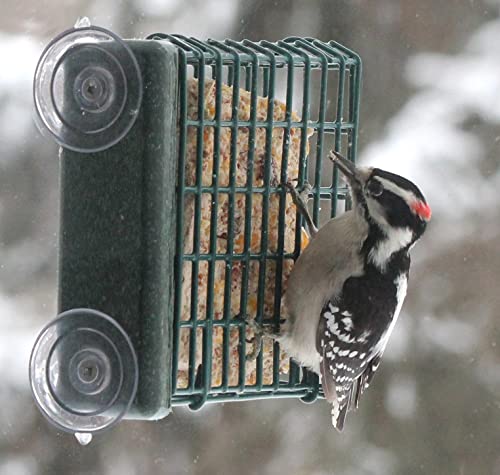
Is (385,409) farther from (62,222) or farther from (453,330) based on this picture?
(62,222)

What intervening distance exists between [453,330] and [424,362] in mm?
297

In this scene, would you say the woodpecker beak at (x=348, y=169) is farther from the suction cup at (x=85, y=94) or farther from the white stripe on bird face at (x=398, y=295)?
the suction cup at (x=85, y=94)

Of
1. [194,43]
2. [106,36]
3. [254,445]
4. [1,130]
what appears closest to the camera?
[106,36]

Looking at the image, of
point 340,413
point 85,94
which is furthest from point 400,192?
point 85,94

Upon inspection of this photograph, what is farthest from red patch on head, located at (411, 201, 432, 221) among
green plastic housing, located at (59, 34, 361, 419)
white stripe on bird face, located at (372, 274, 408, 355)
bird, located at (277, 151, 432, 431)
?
green plastic housing, located at (59, 34, 361, 419)

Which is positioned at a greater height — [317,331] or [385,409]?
[317,331]

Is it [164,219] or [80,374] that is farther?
[164,219]

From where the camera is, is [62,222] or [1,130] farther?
[1,130]

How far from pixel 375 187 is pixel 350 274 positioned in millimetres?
355

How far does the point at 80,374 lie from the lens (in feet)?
14.9

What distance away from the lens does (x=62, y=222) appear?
15.7 feet

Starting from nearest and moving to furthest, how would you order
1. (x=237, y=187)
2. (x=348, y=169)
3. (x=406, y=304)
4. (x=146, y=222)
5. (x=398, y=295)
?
(x=146, y=222) → (x=237, y=187) → (x=348, y=169) → (x=398, y=295) → (x=406, y=304)

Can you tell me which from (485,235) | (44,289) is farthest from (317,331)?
(485,235)

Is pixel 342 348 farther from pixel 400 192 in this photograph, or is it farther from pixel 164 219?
pixel 164 219
